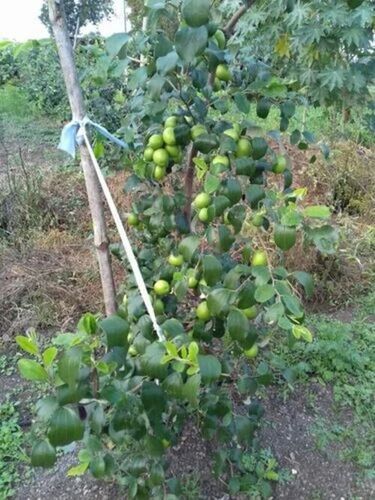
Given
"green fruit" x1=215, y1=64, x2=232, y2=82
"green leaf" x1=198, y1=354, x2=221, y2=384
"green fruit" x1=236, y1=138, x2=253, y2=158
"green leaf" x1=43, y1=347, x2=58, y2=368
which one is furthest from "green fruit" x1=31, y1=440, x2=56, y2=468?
"green fruit" x1=215, y1=64, x2=232, y2=82

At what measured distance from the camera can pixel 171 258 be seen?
1.13 meters

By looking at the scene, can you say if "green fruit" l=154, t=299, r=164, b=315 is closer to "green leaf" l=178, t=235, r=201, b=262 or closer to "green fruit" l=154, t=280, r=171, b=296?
"green fruit" l=154, t=280, r=171, b=296

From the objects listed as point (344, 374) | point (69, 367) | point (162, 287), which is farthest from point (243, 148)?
point (344, 374)

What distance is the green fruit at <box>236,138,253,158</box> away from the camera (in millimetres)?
999

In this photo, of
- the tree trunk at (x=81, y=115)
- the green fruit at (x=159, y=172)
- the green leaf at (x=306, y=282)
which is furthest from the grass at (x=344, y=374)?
the green fruit at (x=159, y=172)

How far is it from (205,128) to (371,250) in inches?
87.1

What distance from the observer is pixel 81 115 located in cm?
119

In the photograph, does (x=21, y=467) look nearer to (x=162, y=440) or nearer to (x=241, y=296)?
(x=162, y=440)

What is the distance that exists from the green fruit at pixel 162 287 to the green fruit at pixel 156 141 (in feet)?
1.00

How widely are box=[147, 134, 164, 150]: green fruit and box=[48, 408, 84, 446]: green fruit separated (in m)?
0.56

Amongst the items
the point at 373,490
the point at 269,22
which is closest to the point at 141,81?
the point at 373,490

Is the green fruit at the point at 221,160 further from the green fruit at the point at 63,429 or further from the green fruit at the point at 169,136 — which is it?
the green fruit at the point at 63,429

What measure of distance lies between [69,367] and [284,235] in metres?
0.43

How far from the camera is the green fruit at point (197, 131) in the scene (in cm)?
103
